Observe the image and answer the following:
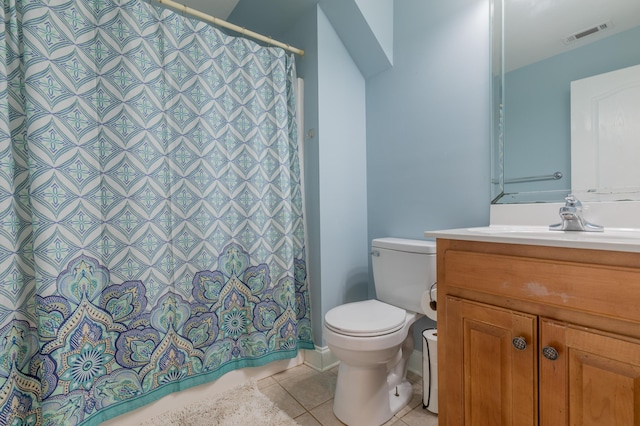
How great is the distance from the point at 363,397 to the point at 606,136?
1418mm

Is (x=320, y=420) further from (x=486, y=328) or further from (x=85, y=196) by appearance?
(x=85, y=196)

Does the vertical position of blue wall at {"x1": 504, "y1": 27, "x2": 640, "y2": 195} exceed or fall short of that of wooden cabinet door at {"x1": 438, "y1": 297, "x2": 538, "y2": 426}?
it exceeds it

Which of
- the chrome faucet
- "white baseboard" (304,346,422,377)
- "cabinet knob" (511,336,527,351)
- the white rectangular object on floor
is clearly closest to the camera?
"cabinet knob" (511,336,527,351)

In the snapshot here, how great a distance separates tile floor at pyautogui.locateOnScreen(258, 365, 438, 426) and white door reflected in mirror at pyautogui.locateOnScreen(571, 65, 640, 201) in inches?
46.6

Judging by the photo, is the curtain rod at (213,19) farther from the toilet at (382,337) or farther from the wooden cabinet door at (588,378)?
the wooden cabinet door at (588,378)

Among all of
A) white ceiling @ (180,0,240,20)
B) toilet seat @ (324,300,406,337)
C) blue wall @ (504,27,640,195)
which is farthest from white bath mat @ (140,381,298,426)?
white ceiling @ (180,0,240,20)

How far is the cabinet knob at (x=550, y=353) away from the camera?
75 centimetres

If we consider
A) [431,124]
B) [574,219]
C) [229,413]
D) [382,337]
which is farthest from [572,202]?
[229,413]

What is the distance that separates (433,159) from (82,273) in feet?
5.65

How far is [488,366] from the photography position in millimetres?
867

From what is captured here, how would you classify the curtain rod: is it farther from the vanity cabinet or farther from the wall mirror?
the vanity cabinet

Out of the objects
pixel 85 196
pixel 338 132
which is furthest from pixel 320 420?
pixel 338 132

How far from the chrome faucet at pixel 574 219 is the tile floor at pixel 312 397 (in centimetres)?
99

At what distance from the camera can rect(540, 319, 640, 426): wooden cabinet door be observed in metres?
0.65
